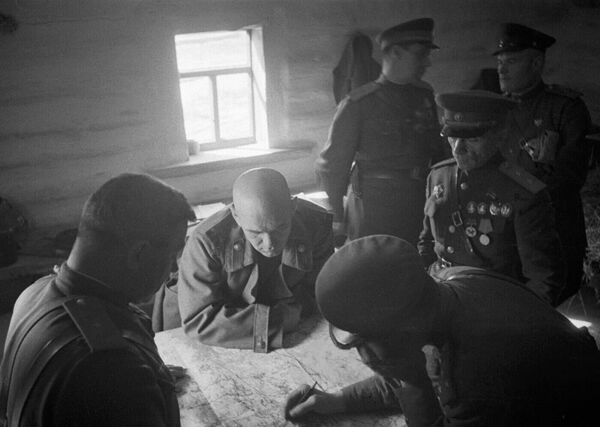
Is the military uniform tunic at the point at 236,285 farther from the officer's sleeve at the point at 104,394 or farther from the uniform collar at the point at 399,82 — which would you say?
the officer's sleeve at the point at 104,394

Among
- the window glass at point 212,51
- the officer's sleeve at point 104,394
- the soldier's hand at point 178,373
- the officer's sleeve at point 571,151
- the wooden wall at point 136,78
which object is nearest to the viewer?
the officer's sleeve at point 104,394

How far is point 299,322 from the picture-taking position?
9.62ft

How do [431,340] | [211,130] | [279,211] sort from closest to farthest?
[431,340]
[279,211]
[211,130]

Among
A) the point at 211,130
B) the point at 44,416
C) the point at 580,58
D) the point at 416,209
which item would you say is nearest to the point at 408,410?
the point at 44,416

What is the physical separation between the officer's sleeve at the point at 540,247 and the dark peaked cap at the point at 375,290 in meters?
1.19

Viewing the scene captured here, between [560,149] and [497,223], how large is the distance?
102 cm

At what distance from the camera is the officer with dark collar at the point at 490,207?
246 cm

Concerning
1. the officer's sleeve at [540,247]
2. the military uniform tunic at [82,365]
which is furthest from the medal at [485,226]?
the military uniform tunic at [82,365]

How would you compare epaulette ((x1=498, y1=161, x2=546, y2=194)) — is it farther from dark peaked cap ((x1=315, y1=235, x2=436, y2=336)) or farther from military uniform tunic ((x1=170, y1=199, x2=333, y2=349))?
dark peaked cap ((x1=315, y1=235, x2=436, y2=336))

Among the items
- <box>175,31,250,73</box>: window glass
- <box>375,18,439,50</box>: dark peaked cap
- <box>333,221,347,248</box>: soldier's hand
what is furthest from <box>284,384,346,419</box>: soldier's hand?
<box>175,31,250,73</box>: window glass

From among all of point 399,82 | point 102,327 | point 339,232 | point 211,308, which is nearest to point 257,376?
point 211,308

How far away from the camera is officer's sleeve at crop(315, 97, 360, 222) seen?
11.7 feet

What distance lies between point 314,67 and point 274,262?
9.51 feet

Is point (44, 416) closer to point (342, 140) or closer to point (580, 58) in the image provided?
point (342, 140)
